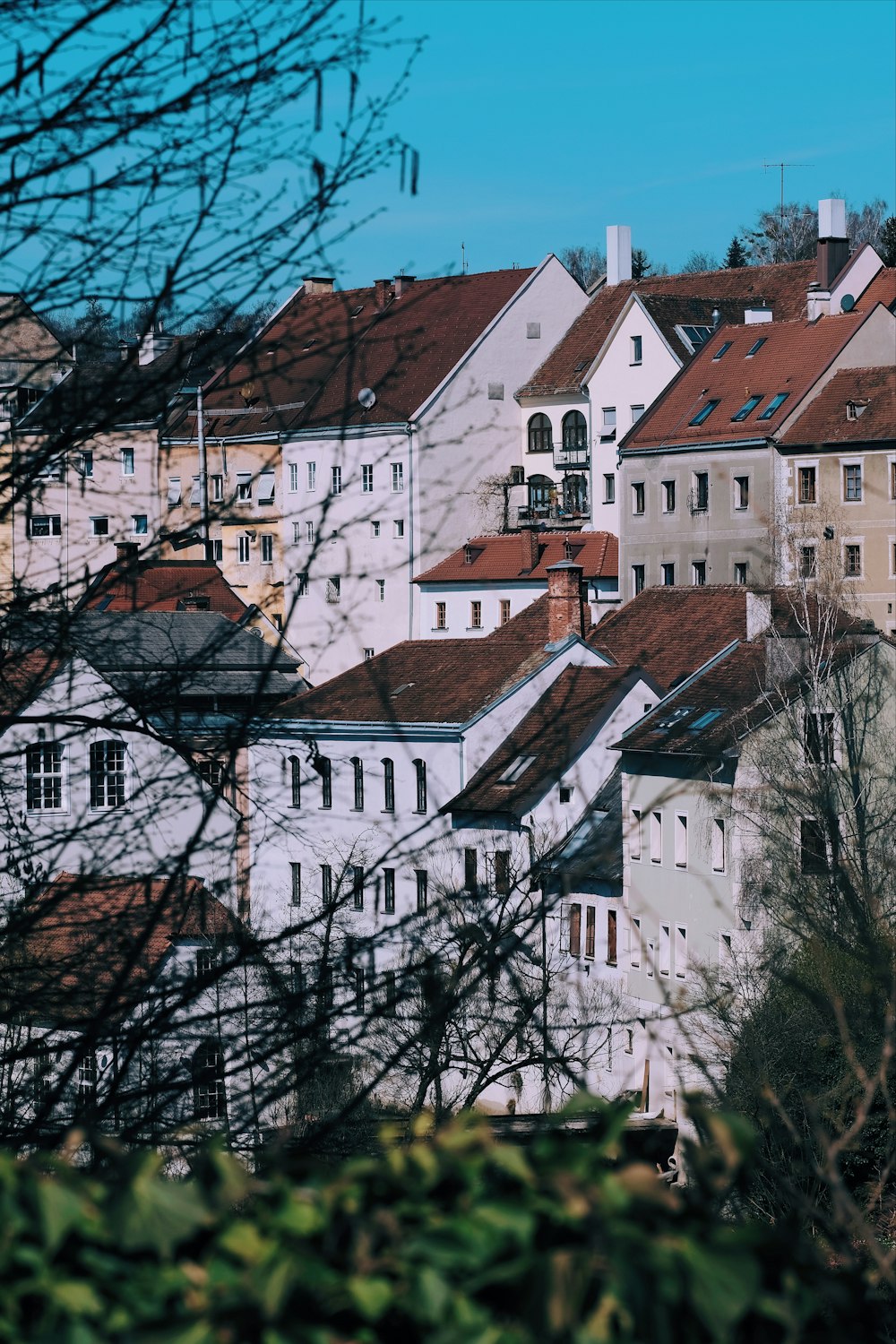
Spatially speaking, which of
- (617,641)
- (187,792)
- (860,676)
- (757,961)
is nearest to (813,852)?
(757,961)

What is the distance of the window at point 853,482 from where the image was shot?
169 ft

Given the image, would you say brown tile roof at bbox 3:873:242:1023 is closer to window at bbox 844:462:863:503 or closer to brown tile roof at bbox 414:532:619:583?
window at bbox 844:462:863:503

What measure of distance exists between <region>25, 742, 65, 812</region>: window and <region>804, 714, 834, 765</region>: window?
30839 millimetres

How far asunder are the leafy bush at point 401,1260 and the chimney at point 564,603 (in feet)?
142

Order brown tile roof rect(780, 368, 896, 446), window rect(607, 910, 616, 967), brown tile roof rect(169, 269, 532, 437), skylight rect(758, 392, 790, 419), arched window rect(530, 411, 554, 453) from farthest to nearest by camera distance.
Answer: arched window rect(530, 411, 554, 453) → skylight rect(758, 392, 790, 419) → brown tile roof rect(780, 368, 896, 446) → window rect(607, 910, 616, 967) → brown tile roof rect(169, 269, 532, 437)

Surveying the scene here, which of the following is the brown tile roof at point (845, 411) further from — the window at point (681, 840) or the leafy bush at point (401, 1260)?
the leafy bush at point (401, 1260)

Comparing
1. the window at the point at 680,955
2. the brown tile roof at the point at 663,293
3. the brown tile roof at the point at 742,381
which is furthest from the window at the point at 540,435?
the window at the point at 680,955

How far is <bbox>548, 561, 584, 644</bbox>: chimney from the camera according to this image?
45.5 meters

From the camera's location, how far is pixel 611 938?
40.8m

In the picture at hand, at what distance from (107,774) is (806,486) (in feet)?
156

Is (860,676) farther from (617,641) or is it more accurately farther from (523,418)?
(523,418)

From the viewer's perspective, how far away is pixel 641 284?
220 feet

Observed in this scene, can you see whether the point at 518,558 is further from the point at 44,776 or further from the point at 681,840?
the point at 44,776

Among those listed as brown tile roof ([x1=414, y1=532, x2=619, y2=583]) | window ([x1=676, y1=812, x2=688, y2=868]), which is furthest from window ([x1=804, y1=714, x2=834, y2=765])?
brown tile roof ([x1=414, y1=532, x2=619, y2=583])
